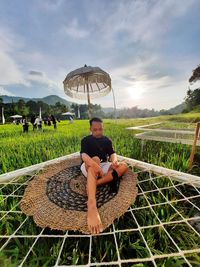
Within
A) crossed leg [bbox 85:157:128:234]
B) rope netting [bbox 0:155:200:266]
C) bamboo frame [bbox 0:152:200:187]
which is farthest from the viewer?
bamboo frame [bbox 0:152:200:187]

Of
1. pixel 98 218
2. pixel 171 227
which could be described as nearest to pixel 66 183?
pixel 98 218

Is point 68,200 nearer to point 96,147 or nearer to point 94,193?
point 94,193

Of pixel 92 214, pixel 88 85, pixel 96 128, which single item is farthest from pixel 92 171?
pixel 88 85

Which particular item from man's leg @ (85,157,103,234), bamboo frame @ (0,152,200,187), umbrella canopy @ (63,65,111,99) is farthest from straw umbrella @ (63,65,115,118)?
man's leg @ (85,157,103,234)

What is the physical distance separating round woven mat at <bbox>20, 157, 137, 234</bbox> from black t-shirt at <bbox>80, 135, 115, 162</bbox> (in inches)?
12.7

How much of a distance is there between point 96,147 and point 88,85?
2.14 meters

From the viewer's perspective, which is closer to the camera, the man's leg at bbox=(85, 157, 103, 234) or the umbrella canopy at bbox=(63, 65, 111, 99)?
the man's leg at bbox=(85, 157, 103, 234)

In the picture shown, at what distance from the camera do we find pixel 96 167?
198cm

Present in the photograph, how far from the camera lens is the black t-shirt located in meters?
2.35

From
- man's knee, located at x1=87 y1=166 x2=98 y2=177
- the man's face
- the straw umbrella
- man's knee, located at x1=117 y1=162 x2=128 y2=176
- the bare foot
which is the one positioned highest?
the straw umbrella

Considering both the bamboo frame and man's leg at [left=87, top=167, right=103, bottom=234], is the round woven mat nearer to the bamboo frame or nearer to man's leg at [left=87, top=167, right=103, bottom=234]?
man's leg at [left=87, top=167, right=103, bottom=234]

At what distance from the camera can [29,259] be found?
1405 mm

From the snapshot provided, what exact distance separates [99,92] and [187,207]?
300 centimetres

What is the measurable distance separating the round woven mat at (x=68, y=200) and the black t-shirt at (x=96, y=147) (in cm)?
32
